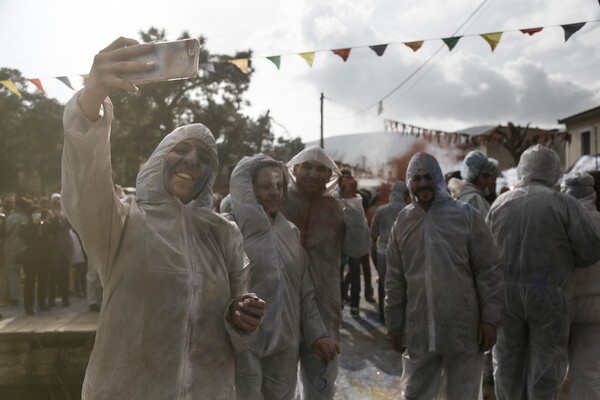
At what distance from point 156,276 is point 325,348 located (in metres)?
1.66

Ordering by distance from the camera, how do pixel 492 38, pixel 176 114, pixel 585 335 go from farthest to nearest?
pixel 176 114 < pixel 492 38 < pixel 585 335

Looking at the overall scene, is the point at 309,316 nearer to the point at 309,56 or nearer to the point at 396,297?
the point at 396,297

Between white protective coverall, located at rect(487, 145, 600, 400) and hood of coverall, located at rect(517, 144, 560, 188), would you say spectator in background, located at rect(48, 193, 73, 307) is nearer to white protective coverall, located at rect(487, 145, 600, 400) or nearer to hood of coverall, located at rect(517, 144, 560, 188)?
white protective coverall, located at rect(487, 145, 600, 400)

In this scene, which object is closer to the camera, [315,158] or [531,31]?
[315,158]

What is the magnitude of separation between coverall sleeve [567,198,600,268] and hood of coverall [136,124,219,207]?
2.99m

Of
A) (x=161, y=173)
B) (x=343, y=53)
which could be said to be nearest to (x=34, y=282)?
(x=343, y=53)

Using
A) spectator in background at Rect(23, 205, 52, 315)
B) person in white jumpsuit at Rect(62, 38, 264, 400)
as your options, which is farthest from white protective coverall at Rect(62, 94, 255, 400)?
spectator in background at Rect(23, 205, 52, 315)

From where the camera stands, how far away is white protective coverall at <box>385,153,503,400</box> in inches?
142

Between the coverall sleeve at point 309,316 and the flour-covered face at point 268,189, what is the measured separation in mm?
399

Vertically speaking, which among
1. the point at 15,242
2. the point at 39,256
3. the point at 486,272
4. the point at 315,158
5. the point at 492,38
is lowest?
the point at 39,256

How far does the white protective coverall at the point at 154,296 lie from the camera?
1887 mm

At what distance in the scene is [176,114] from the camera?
28188mm

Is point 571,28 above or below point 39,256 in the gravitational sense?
above

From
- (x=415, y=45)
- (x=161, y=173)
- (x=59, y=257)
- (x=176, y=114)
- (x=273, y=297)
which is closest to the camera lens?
(x=161, y=173)
